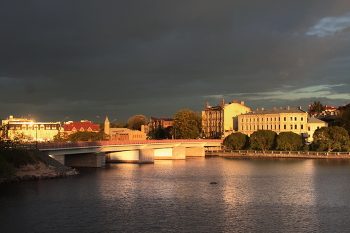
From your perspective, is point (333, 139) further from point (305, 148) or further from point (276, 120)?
point (276, 120)

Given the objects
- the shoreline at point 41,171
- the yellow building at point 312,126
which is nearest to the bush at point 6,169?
the shoreline at point 41,171

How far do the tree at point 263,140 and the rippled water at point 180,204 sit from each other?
2073 inches

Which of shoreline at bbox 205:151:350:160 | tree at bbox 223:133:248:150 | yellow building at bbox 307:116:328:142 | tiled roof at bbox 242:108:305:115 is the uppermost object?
tiled roof at bbox 242:108:305:115

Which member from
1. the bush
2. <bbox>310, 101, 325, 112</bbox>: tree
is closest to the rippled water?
the bush

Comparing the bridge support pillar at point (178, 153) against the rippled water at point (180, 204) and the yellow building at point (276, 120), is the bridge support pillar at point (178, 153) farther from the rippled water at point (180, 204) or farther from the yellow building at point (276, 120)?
the rippled water at point (180, 204)

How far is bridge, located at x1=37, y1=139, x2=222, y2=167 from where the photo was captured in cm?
8199

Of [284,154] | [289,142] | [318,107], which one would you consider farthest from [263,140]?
[318,107]

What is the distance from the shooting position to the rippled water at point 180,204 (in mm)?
39938

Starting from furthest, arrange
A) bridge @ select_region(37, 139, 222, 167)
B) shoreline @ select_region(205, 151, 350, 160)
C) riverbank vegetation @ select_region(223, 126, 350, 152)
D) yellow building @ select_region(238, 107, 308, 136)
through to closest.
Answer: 1. yellow building @ select_region(238, 107, 308, 136)
2. riverbank vegetation @ select_region(223, 126, 350, 152)
3. shoreline @ select_region(205, 151, 350, 160)
4. bridge @ select_region(37, 139, 222, 167)

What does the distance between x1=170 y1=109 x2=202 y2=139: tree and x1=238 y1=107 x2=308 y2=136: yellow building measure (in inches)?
685

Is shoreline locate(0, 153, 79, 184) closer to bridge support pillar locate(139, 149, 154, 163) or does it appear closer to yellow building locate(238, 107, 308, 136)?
bridge support pillar locate(139, 149, 154, 163)

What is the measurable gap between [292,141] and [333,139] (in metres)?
11.8

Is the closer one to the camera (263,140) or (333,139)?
(333,139)

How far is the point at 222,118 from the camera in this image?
164000mm
